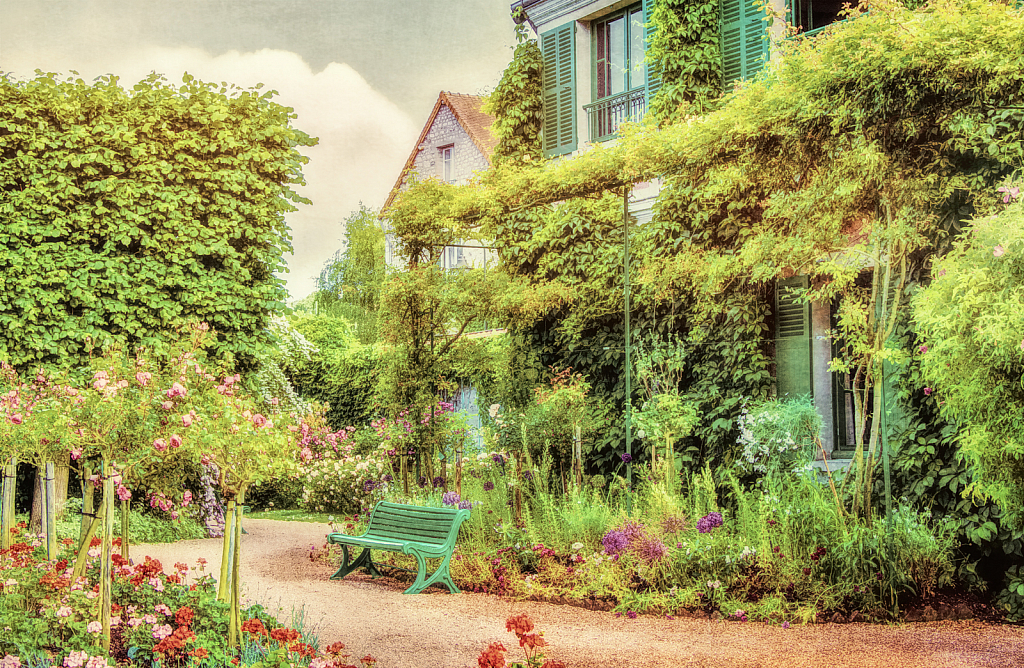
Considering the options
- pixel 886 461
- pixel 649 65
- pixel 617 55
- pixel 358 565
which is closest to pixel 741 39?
pixel 649 65

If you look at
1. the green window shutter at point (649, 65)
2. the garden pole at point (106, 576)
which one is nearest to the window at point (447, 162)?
the green window shutter at point (649, 65)

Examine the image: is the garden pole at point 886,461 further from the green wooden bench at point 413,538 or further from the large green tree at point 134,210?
the large green tree at point 134,210

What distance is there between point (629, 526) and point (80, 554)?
3771 mm

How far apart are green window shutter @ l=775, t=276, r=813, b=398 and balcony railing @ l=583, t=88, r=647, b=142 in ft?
10.6

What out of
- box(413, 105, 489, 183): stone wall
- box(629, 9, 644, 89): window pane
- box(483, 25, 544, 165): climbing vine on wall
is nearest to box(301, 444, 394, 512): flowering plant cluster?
box(483, 25, 544, 165): climbing vine on wall

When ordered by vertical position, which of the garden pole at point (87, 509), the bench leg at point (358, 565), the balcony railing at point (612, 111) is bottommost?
the bench leg at point (358, 565)

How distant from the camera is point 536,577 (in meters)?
6.66

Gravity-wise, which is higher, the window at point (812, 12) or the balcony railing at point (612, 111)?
the window at point (812, 12)

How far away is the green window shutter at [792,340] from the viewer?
762 cm

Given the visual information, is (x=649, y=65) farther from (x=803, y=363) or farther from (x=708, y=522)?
(x=708, y=522)

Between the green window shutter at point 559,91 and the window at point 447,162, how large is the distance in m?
9.38

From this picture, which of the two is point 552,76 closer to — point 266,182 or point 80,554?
point 266,182

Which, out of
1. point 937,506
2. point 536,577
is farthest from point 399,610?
point 937,506

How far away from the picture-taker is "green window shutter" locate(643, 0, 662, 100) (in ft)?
31.4
